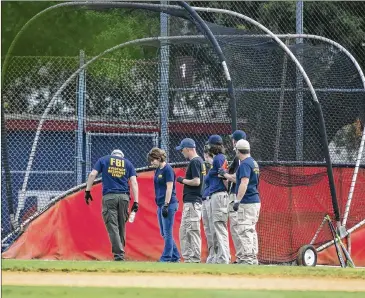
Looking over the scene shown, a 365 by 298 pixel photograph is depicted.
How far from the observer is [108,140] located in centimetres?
1803

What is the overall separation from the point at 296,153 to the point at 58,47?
8159 millimetres

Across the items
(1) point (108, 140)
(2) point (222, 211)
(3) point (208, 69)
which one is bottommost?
(2) point (222, 211)

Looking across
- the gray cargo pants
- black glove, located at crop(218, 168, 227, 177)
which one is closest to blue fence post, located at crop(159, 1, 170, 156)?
the gray cargo pants

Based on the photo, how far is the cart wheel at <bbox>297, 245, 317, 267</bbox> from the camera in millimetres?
15688

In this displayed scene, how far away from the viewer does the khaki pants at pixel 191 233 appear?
49.0ft

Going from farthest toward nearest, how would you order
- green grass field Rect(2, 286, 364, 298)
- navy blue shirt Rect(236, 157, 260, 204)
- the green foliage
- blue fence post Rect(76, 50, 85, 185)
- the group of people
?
the green foliage → blue fence post Rect(76, 50, 85, 185) → the group of people → navy blue shirt Rect(236, 157, 260, 204) → green grass field Rect(2, 286, 364, 298)

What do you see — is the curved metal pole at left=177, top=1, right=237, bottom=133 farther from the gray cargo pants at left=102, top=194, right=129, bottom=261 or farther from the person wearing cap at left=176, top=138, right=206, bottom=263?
the gray cargo pants at left=102, top=194, right=129, bottom=261

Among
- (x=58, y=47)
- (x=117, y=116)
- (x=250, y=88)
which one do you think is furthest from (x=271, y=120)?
(x=58, y=47)

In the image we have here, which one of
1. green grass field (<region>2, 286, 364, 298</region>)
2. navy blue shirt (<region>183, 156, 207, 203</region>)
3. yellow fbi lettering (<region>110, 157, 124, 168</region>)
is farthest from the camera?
yellow fbi lettering (<region>110, 157, 124, 168</region>)

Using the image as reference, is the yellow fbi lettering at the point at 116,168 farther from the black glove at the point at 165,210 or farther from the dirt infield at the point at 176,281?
the dirt infield at the point at 176,281

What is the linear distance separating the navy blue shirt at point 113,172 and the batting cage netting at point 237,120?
2.41 meters

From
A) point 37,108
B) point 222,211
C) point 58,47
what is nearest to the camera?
point 222,211

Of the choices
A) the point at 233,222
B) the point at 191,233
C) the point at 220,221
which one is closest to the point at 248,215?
the point at 233,222

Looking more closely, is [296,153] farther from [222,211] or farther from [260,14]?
[260,14]
